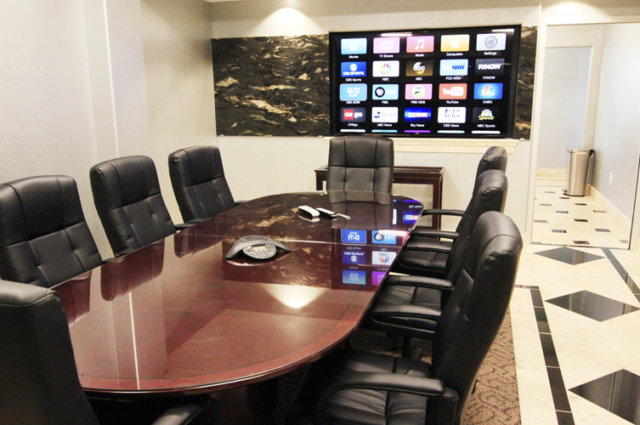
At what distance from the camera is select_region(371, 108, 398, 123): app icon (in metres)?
5.64

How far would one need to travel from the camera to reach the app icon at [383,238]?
2684 mm

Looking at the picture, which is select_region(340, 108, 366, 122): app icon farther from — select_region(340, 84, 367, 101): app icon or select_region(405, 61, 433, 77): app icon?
select_region(405, 61, 433, 77): app icon

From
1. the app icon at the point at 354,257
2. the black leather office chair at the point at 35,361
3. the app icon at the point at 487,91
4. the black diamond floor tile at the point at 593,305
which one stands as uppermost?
the app icon at the point at 487,91

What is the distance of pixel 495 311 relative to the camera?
4.58 feet

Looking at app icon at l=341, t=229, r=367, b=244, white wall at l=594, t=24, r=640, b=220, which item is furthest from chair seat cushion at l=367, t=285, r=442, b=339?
white wall at l=594, t=24, r=640, b=220

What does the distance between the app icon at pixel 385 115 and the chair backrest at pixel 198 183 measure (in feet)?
7.72

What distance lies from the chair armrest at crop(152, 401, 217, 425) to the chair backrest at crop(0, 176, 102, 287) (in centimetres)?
120

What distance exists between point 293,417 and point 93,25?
148 inches

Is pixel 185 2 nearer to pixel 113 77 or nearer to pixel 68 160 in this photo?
pixel 113 77

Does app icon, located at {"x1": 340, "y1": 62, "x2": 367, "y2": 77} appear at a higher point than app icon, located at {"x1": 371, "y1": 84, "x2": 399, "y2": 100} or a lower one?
higher

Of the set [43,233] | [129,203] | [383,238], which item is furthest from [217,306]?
[129,203]

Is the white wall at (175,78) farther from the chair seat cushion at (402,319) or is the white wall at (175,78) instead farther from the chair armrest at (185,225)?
the chair seat cushion at (402,319)

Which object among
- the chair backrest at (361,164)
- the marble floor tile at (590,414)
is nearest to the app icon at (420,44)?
the chair backrest at (361,164)

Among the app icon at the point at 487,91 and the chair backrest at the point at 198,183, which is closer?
the chair backrest at the point at 198,183
